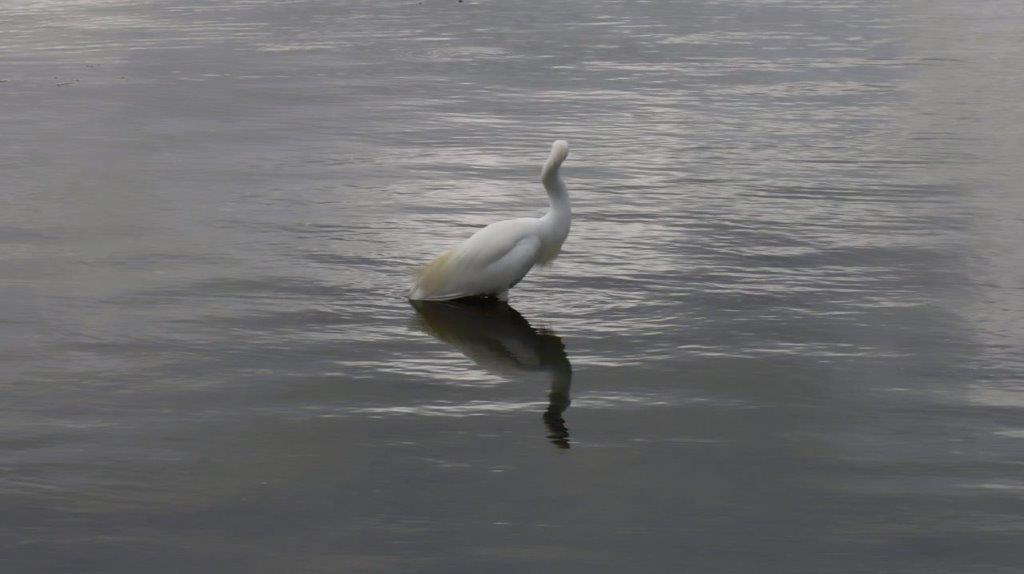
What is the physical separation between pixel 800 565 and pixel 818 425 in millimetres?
2009

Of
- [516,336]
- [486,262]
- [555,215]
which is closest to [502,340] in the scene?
[516,336]

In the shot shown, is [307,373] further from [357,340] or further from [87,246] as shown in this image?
[87,246]

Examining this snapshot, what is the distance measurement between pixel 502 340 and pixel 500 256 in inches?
32.3

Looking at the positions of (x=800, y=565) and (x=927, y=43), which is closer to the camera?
(x=800, y=565)

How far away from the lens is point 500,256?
1152cm

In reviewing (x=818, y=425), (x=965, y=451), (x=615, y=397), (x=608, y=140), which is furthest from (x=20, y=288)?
(x=608, y=140)

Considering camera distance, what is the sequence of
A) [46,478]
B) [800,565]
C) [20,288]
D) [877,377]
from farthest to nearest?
1. [20,288]
2. [877,377]
3. [46,478]
4. [800,565]

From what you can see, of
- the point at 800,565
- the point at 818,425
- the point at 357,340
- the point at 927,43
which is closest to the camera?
the point at 800,565

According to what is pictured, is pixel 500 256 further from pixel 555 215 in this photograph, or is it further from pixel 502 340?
pixel 502 340

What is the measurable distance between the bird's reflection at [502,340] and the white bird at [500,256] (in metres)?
0.14

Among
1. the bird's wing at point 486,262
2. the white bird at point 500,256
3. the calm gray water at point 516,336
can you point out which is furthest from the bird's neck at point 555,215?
the calm gray water at point 516,336

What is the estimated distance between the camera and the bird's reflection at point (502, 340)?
9969 millimetres

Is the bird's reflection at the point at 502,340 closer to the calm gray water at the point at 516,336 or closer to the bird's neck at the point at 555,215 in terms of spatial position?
the calm gray water at the point at 516,336

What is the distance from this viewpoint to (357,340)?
10.8 metres
